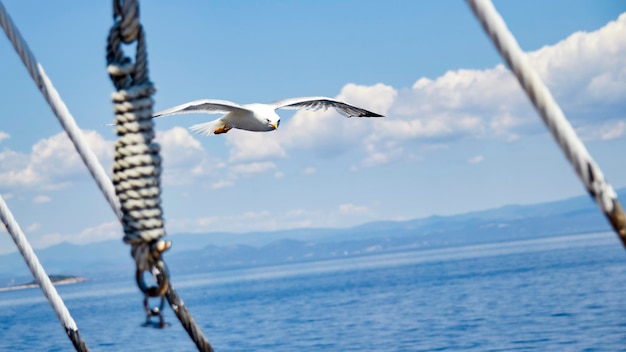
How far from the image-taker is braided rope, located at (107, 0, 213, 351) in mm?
2381

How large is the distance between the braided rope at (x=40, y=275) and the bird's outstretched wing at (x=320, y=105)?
9.12 ft

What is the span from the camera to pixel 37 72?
109 inches

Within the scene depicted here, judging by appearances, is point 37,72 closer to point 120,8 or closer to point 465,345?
point 120,8

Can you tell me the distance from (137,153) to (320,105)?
4447 mm

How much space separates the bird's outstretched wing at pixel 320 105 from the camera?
6.42 metres

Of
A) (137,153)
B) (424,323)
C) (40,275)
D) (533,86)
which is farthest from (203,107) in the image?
(424,323)

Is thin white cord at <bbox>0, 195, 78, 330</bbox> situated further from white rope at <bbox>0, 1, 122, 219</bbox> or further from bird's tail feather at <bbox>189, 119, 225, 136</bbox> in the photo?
bird's tail feather at <bbox>189, 119, 225, 136</bbox>

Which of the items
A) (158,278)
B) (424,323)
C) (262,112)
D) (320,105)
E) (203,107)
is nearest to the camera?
(158,278)

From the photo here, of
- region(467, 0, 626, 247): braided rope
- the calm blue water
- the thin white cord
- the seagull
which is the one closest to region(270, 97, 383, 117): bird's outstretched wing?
the seagull

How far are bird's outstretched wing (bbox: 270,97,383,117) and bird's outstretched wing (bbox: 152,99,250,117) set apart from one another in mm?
1219

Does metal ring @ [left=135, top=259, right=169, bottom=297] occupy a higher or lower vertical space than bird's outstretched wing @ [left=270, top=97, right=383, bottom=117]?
lower

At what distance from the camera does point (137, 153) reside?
7.88ft

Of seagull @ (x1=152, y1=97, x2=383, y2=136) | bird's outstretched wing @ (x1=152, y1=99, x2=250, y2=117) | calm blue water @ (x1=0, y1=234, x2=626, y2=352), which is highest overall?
seagull @ (x1=152, y1=97, x2=383, y2=136)

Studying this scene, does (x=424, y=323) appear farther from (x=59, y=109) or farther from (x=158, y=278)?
(x=158, y=278)
